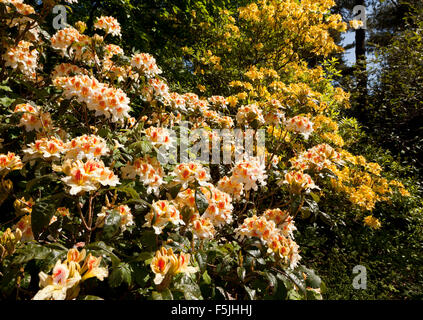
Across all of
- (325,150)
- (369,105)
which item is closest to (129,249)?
(325,150)

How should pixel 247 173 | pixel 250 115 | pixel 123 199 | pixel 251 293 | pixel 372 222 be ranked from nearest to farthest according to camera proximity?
pixel 251 293 → pixel 247 173 → pixel 123 199 → pixel 250 115 → pixel 372 222

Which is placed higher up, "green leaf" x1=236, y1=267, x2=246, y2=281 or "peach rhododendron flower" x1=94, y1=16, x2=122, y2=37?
"peach rhododendron flower" x1=94, y1=16, x2=122, y2=37

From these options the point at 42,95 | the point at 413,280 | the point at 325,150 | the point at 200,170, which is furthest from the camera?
the point at 413,280

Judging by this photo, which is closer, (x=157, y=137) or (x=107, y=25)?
(x=157, y=137)

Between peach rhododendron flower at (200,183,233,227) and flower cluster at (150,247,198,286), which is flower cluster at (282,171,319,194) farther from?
flower cluster at (150,247,198,286)

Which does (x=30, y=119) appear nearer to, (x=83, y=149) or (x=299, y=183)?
(x=83, y=149)

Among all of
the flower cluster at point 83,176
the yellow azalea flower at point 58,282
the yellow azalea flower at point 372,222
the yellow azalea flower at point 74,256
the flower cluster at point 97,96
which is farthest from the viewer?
the yellow azalea flower at point 372,222

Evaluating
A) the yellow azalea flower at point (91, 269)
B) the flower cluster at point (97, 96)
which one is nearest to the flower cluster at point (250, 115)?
the flower cluster at point (97, 96)

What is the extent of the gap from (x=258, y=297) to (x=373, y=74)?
597 cm

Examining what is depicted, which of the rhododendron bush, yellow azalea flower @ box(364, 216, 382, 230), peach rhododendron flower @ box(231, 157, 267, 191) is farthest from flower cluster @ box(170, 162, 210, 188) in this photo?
yellow azalea flower @ box(364, 216, 382, 230)

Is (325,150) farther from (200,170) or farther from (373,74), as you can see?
(373,74)

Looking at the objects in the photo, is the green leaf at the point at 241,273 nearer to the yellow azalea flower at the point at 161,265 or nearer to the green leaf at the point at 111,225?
the yellow azalea flower at the point at 161,265

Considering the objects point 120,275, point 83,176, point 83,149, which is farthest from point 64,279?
point 83,149

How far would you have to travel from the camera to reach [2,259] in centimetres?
102
